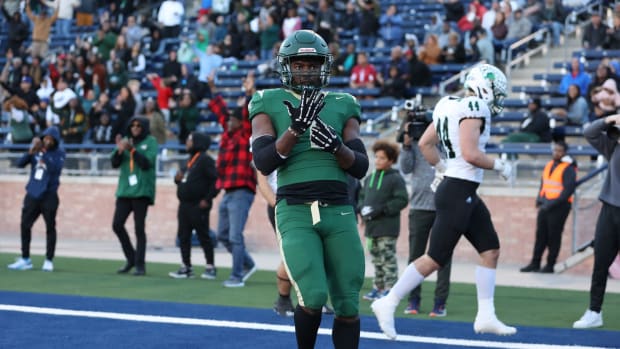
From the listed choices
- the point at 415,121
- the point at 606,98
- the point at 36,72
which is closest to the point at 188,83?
the point at 36,72

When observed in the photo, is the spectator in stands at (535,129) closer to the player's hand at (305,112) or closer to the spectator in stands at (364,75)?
the spectator in stands at (364,75)

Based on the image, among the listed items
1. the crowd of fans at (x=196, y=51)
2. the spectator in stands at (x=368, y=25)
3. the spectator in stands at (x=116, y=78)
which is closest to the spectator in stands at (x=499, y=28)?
the crowd of fans at (x=196, y=51)

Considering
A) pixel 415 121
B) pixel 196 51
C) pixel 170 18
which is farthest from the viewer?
pixel 170 18

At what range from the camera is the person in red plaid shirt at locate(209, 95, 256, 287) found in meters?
11.2

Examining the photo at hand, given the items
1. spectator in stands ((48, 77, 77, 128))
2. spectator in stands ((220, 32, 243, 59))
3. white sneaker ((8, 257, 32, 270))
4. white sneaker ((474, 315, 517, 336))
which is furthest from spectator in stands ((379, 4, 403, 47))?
white sneaker ((474, 315, 517, 336))

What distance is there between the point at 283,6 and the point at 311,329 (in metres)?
17.2

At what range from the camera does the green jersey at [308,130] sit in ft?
18.7

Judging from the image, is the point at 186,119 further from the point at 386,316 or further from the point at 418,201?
the point at 386,316

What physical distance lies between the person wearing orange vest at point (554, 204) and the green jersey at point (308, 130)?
8.19 m

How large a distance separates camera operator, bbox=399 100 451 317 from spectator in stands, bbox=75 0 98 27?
18.9 metres

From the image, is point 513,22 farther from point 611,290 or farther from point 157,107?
point 611,290

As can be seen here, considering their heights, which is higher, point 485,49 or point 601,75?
point 485,49

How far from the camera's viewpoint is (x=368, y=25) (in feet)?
69.9

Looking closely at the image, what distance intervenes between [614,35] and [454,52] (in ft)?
8.92
